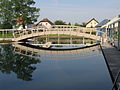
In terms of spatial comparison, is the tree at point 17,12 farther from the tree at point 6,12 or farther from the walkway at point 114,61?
the walkway at point 114,61

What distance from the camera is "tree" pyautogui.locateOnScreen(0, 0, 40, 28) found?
3656 cm

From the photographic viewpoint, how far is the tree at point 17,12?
3656cm

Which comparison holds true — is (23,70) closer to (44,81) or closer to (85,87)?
(44,81)

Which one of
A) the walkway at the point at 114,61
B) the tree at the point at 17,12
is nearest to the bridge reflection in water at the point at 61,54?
the walkway at the point at 114,61

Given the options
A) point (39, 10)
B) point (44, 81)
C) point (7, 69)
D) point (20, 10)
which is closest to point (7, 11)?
point (20, 10)

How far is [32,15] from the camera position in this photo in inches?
1486

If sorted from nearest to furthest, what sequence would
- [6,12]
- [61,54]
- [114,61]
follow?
[114,61] → [61,54] → [6,12]

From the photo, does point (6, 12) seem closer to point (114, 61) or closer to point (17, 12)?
point (17, 12)

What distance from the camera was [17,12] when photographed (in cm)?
3741

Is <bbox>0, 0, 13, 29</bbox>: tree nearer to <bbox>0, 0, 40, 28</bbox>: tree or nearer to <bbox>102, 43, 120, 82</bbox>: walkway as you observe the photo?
<bbox>0, 0, 40, 28</bbox>: tree

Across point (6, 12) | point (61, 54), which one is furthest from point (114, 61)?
point (6, 12)

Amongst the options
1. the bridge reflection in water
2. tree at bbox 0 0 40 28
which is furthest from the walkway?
tree at bbox 0 0 40 28

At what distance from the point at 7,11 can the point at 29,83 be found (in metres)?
31.5

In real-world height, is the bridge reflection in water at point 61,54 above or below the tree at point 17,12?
below
